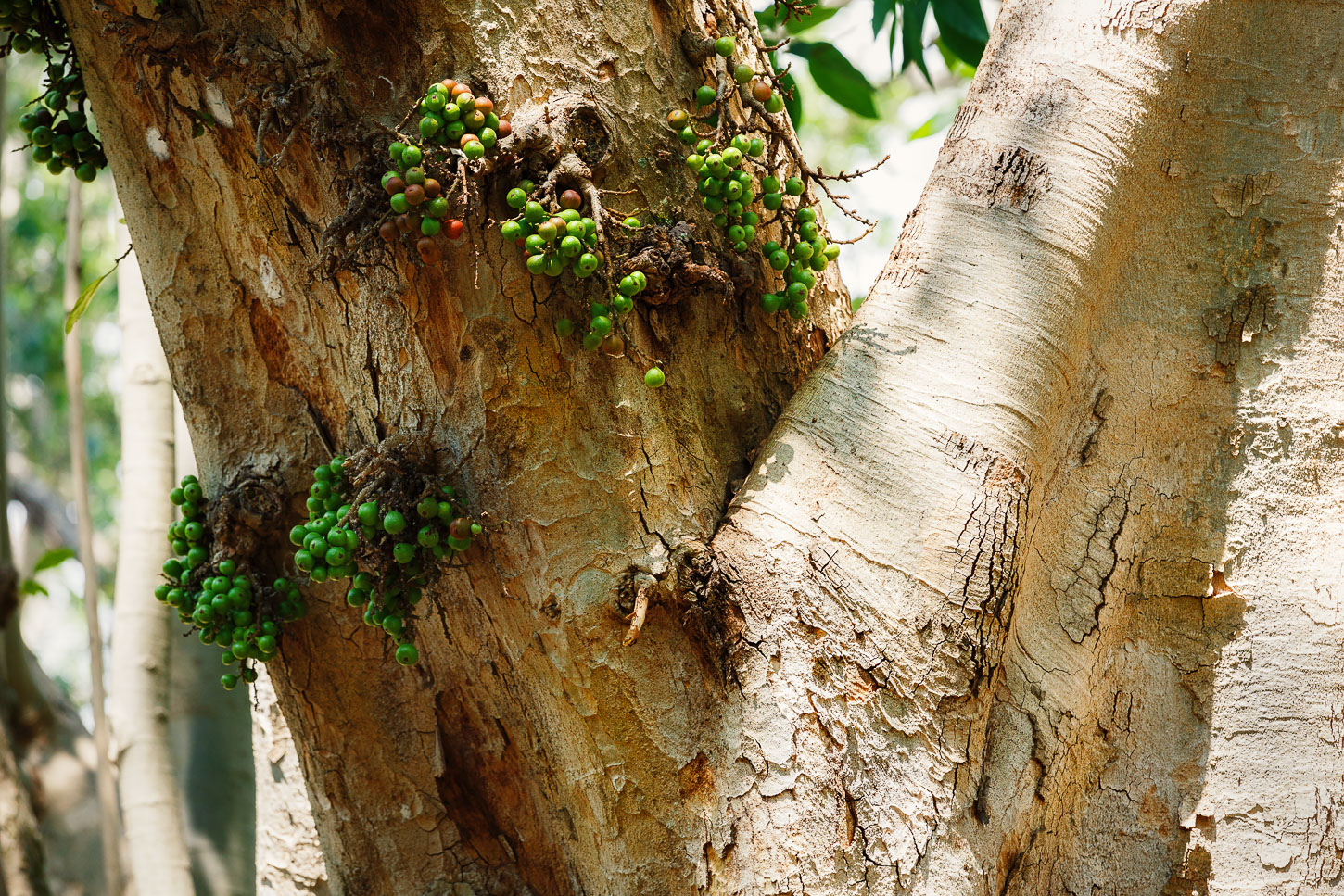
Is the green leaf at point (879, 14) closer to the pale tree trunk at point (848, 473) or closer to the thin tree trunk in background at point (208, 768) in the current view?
the pale tree trunk at point (848, 473)

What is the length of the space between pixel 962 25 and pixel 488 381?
6.53ft

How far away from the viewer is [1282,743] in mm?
1646

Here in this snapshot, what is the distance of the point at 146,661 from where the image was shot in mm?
2746

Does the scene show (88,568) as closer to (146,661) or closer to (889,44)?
(146,661)

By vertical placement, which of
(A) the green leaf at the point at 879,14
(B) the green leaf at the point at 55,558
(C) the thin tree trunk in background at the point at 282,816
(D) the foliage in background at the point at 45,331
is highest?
(D) the foliage in background at the point at 45,331

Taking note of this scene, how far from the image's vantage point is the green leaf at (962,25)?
2.71 meters

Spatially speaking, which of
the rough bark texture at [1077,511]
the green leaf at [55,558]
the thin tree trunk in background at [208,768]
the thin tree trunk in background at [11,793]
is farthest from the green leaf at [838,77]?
the green leaf at [55,558]

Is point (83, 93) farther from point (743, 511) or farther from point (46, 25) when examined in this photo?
point (743, 511)

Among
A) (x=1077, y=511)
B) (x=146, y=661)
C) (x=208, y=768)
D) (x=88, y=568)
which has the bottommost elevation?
(x=1077, y=511)

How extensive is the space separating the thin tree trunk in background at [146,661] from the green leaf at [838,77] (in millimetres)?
2066

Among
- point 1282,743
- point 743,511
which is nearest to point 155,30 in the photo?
point 743,511

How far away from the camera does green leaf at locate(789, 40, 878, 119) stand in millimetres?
2830

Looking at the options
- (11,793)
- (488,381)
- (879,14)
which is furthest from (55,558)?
(879,14)

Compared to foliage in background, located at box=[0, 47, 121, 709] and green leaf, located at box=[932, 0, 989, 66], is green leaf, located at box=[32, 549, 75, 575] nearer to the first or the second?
green leaf, located at box=[932, 0, 989, 66]
